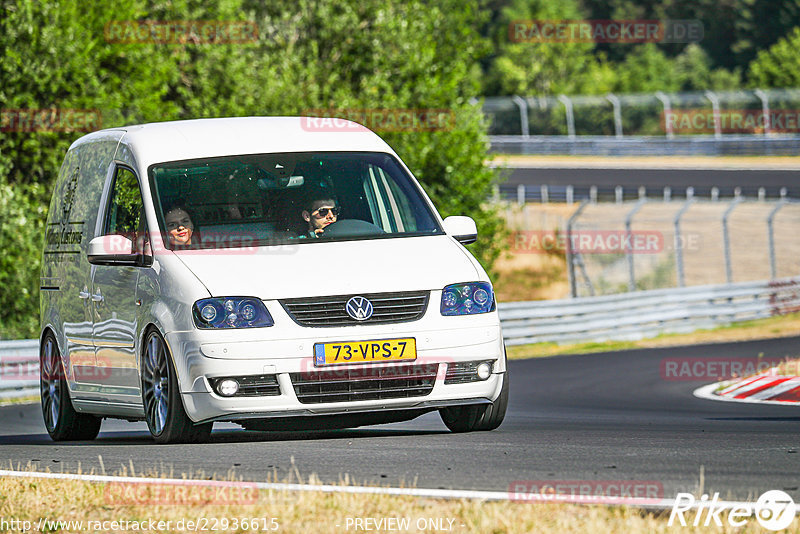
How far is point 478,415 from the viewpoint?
9102 mm

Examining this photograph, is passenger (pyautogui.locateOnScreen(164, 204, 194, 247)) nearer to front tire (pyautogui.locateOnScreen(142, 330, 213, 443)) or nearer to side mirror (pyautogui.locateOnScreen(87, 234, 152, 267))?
side mirror (pyautogui.locateOnScreen(87, 234, 152, 267))

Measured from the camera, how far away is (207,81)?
33.9 m

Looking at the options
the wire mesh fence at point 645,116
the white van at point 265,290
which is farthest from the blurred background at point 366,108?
the white van at point 265,290

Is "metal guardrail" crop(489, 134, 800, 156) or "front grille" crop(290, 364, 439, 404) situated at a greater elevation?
"front grille" crop(290, 364, 439, 404)

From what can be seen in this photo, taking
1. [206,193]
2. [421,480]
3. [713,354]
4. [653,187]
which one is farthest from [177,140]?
[653,187]

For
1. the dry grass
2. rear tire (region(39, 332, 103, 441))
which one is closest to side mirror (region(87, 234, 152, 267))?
rear tire (region(39, 332, 103, 441))

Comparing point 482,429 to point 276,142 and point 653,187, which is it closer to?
point 276,142

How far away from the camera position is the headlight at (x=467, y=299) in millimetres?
8430

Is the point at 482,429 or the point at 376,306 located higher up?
the point at 376,306

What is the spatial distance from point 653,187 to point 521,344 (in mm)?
30796

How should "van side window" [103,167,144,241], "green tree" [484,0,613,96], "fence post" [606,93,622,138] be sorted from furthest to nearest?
"green tree" [484,0,613,96] → "fence post" [606,93,622,138] → "van side window" [103,167,144,241]

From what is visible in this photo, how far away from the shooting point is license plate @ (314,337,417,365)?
8.16 meters

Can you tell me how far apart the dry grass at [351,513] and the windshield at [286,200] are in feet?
8.47

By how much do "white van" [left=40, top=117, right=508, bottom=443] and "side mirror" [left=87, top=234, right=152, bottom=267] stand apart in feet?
0.04
